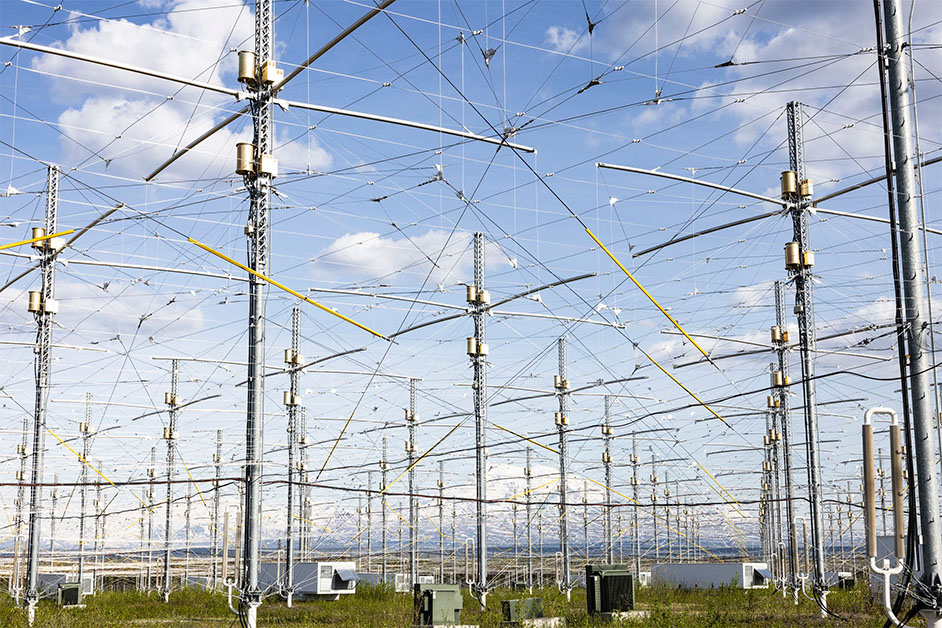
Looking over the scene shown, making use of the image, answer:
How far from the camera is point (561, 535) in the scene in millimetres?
39312

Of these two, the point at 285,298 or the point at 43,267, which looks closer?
the point at 285,298

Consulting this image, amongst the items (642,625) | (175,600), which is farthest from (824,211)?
(175,600)

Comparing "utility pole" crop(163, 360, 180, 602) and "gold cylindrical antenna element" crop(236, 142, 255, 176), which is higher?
"gold cylindrical antenna element" crop(236, 142, 255, 176)

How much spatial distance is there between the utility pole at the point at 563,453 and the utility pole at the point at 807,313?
558 inches

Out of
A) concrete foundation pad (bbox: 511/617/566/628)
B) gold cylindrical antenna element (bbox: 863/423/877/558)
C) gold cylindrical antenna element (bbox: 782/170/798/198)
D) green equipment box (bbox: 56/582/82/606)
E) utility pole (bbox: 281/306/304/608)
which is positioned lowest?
green equipment box (bbox: 56/582/82/606)

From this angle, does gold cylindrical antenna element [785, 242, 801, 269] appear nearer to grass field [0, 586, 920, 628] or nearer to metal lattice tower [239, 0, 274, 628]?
grass field [0, 586, 920, 628]

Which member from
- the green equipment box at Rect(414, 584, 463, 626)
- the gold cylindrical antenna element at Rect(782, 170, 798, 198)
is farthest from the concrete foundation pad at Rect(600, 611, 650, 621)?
the gold cylindrical antenna element at Rect(782, 170, 798, 198)

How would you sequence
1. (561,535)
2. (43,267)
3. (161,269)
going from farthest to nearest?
1. (561,535)
2. (43,267)
3. (161,269)

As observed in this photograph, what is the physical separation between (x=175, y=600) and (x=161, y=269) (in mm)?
18754

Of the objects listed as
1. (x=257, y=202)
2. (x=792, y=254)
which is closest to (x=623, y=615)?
(x=792, y=254)

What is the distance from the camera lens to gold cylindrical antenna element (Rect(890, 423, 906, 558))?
40.0ft

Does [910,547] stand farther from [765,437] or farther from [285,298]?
[765,437]

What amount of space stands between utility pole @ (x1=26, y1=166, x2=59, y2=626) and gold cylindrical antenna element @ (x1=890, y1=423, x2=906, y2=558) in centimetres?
2027

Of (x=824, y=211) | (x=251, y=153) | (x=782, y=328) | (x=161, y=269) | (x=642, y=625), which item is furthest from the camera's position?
(x=782, y=328)
